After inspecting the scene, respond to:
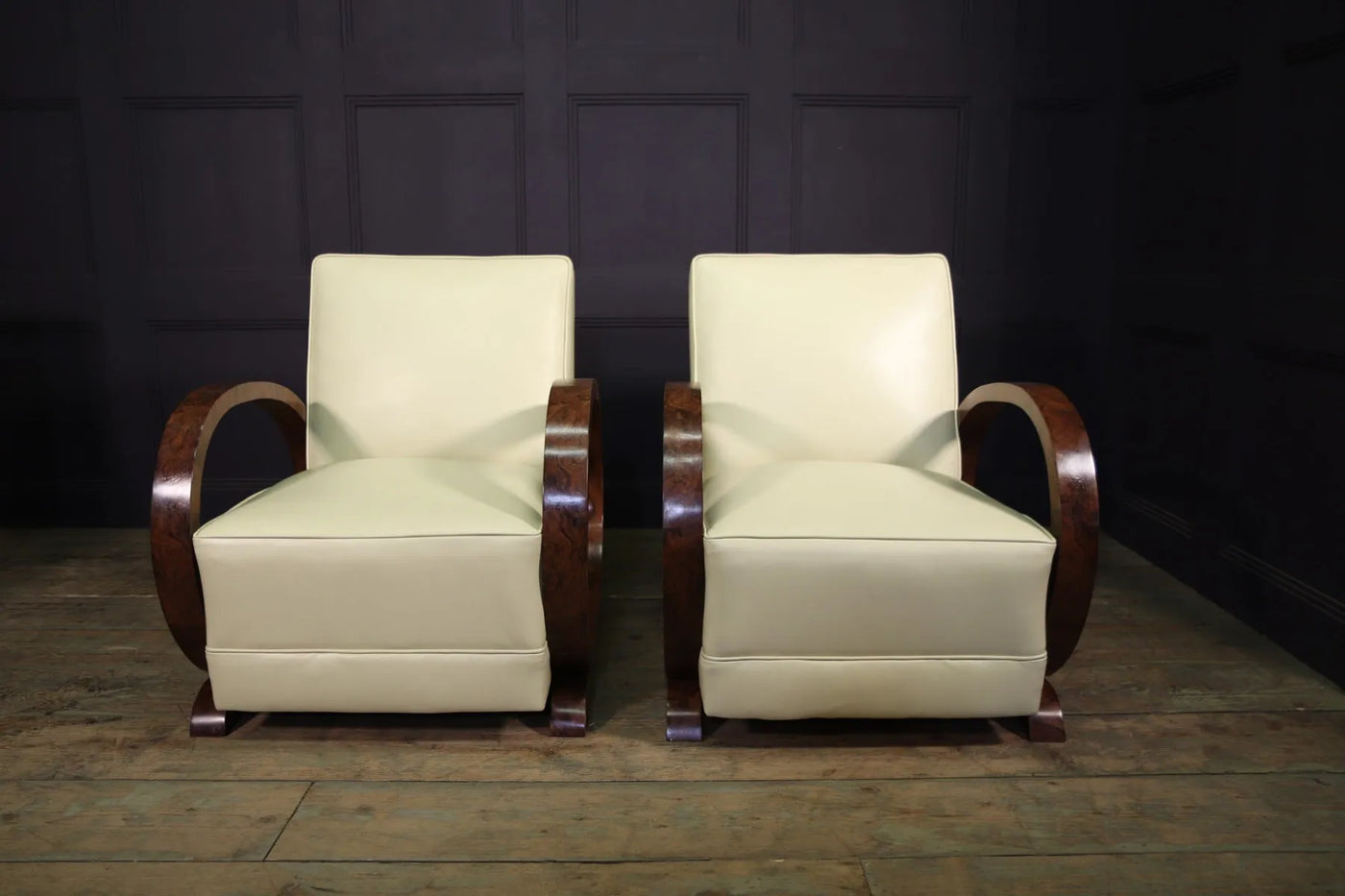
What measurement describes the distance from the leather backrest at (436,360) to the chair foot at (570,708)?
1.63 ft

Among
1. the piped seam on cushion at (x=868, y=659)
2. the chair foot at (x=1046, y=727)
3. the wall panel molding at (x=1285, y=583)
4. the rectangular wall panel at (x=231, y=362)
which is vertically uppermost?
the rectangular wall panel at (x=231, y=362)

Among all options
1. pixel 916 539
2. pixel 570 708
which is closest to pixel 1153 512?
pixel 916 539

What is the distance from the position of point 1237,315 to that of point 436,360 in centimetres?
180

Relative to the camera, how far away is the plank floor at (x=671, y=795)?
4.46 feet

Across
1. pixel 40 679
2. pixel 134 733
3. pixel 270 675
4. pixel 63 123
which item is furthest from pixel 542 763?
pixel 63 123

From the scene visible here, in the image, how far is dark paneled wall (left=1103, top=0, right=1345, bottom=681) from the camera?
2.00 meters

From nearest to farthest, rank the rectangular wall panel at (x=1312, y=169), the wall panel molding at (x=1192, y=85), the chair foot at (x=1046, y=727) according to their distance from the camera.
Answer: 1. the chair foot at (x=1046, y=727)
2. the rectangular wall panel at (x=1312, y=169)
3. the wall panel molding at (x=1192, y=85)

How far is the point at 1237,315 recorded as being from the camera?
229 centimetres

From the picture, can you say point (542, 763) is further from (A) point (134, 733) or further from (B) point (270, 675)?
(A) point (134, 733)

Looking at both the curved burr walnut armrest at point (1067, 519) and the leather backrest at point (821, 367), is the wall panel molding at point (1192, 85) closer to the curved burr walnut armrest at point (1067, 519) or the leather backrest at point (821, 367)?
the leather backrest at point (821, 367)

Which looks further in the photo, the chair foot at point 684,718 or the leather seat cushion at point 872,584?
the chair foot at point 684,718

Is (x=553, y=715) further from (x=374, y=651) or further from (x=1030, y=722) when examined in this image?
(x=1030, y=722)

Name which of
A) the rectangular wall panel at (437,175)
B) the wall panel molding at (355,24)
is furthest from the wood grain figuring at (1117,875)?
the wall panel molding at (355,24)

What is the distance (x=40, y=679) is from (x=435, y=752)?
2.91ft
